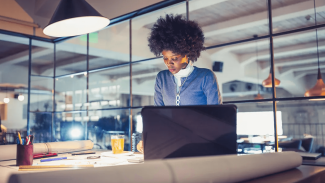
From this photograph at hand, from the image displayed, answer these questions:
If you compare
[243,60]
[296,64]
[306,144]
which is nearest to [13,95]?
[243,60]

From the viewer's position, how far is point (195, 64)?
5918mm

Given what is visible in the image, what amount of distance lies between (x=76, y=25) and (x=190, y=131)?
4.58 feet

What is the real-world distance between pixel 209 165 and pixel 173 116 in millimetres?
203

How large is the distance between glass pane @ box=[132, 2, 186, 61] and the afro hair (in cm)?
130

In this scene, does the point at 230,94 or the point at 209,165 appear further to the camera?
the point at 230,94

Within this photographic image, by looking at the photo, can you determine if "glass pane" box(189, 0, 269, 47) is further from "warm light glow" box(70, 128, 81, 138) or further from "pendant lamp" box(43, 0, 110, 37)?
"warm light glow" box(70, 128, 81, 138)

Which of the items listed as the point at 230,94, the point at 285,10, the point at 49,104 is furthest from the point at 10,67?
the point at 230,94

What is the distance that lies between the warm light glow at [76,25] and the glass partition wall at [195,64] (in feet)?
2.43

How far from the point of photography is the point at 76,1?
68.6 inches

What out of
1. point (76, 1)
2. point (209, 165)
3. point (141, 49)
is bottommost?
point (209, 165)

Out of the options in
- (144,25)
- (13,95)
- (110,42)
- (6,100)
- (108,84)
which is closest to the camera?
(144,25)

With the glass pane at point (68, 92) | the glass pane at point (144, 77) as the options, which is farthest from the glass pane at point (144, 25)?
the glass pane at point (144, 77)

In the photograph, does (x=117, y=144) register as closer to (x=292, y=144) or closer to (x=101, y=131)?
(x=292, y=144)

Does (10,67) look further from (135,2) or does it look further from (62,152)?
(62,152)
